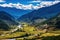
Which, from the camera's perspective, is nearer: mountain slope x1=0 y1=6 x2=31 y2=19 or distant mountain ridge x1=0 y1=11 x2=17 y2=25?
mountain slope x1=0 y1=6 x2=31 y2=19

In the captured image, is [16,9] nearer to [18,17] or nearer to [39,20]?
[18,17]

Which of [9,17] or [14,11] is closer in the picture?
[14,11]

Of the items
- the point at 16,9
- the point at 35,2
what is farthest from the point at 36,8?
the point at 16,9

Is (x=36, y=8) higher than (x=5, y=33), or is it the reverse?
(x=36, y=8)

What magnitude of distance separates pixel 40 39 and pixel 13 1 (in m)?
4.92

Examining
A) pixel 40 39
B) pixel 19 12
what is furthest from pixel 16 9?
pixel 40 39

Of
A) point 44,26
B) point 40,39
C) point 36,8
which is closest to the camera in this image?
point 40,39

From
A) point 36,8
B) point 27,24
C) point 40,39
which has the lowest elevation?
point 40,39

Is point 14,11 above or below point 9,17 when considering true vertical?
below

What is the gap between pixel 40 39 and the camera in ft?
72.0

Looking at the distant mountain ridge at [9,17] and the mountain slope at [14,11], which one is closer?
the mountain slope at [14,11]

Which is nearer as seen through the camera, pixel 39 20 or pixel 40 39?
pixel 40 39

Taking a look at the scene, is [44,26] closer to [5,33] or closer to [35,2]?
[35,2]

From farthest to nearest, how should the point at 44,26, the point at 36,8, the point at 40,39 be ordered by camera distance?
the point at 44,26
the point at 36,8
the point at 40,39
